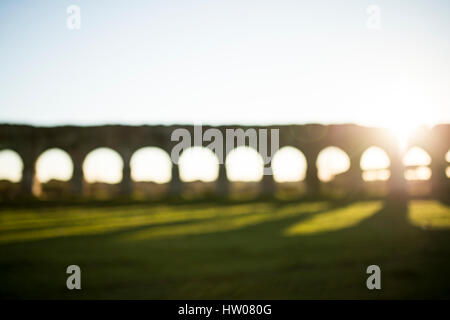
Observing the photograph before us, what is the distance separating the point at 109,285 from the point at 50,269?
2.71 feet

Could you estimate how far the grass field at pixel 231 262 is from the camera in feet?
7.25

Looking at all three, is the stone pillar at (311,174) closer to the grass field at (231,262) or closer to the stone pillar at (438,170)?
the stone pillar at (438,170)

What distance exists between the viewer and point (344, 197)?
41.7 ft

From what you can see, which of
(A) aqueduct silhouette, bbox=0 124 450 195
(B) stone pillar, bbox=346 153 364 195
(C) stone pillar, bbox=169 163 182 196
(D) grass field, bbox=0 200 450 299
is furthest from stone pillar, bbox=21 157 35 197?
(B) stone pillar, bbox=346 153 364 195

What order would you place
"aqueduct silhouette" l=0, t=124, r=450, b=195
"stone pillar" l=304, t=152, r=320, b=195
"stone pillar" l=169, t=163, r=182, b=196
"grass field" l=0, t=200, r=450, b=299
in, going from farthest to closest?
"stone pillar" l=304, t=152, r=320, b=195 < "aqueduct silhouette" l=0, t=124, r=450, b=195 < "stone pillar" l=169, t=163, r=182, b=196 < "grass field" l=0, t=200, r=450, b=299

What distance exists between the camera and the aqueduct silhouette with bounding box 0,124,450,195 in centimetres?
1540

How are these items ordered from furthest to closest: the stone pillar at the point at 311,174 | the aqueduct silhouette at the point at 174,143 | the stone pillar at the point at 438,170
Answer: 1. the stone pillar at the point at 311,174
2. the aqueduct silhouette at the point at 174,143
3. the stone pillar at the point at 438,170

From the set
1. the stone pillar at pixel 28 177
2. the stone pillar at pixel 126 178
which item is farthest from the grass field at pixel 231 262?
the stone pillar at pixel 28 177

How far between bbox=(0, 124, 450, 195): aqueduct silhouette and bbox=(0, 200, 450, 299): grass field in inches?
431

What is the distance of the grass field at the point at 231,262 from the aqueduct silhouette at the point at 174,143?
1094 centimetres

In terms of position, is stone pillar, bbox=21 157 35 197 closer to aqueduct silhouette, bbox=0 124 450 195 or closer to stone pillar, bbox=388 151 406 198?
aqueduct silhouette, bbox=0 124 450 195

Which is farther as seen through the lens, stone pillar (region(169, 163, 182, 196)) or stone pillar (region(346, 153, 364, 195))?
stone pillar (region(346, 153, 364, 195))

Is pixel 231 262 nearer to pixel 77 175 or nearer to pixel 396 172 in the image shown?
pixel 77 175

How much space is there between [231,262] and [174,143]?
1299 centimetres
